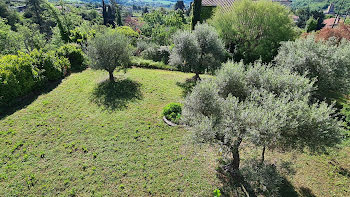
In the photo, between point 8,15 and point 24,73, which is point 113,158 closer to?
point 24,73

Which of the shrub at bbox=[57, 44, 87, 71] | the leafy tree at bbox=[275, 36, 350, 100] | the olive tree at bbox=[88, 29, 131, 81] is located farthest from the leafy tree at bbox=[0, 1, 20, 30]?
the leafy tree at bbox=[275, 36, 350, 100]

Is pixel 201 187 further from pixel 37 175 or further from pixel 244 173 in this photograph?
pixel 37 175

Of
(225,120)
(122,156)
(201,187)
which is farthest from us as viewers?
(122,156)

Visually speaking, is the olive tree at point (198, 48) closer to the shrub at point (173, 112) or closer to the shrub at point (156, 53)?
the shrub at point (173, 112)

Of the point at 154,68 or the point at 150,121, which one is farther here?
the point at 154,68

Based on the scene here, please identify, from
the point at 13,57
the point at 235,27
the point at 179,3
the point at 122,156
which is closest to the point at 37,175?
the point at 122,156

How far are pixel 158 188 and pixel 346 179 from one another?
937 cm

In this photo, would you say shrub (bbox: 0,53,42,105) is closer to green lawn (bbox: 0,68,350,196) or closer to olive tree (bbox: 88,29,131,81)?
green lawn (bbox: 0,68,350,196)

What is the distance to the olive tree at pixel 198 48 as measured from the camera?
16.0m

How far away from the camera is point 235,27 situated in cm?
2242

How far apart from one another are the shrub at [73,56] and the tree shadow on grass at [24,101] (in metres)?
4.80

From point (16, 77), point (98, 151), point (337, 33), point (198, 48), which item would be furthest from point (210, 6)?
point (98, 151)

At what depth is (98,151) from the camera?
989cm

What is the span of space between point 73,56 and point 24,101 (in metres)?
8.74
